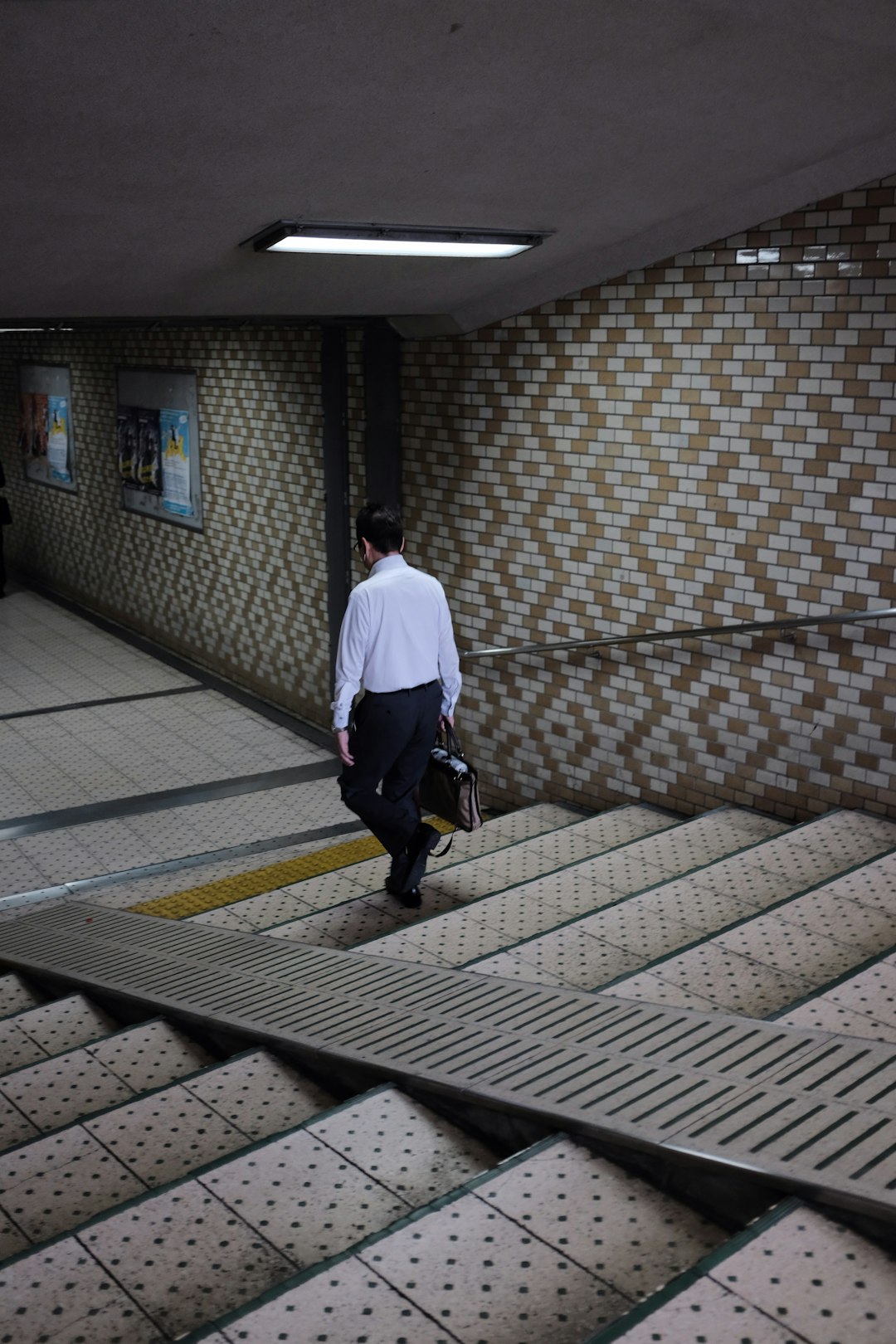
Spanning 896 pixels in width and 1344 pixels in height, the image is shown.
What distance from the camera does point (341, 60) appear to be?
10.5 feet

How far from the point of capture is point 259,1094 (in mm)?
3066

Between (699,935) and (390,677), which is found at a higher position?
(390,677)

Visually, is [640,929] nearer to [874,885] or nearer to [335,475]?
[874,885]

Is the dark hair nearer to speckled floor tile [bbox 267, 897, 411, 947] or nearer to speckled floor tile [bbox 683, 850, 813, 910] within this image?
speckled floor tile [bbox 267, 897, 411, 947]

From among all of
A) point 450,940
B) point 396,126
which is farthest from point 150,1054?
point 396,126

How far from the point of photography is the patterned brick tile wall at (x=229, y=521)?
8.45 m

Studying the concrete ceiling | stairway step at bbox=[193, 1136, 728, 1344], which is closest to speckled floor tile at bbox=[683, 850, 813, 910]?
stairway step at bbox=[193, 1136, 728, 1344]

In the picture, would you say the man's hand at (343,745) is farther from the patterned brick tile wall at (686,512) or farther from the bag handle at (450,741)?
the patterned brick tile wall at (686,512)

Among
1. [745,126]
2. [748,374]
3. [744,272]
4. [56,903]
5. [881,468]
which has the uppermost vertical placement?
[745,126]

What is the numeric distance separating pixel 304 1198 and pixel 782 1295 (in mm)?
995

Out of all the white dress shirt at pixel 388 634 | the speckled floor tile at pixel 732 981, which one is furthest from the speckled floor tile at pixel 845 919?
the white dress shirt at pixel 388 634

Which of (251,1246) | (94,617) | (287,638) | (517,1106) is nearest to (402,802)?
(517,1106)

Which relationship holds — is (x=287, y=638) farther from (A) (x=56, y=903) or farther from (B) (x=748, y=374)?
(B) (x=748, y=374)

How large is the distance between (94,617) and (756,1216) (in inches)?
439
